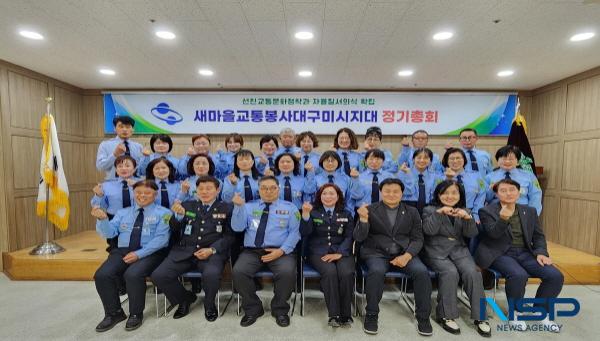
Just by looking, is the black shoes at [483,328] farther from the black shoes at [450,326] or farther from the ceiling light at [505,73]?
the ceiling light at [505,73]

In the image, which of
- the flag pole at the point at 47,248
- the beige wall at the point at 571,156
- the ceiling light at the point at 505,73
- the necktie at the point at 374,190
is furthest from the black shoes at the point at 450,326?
the flag pole at the point at 47,248

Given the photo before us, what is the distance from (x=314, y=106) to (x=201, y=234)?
3.86 metres

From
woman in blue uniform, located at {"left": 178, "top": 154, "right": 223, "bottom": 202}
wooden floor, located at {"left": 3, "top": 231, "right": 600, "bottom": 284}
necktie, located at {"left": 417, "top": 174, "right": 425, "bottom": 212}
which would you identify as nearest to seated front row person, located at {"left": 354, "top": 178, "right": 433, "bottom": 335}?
necktie, located at {"left": 417, "top": 174, "right": 425, "bottom": 212}

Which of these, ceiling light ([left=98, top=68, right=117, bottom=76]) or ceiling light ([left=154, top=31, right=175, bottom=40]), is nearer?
ceiling light ([left=154, top=31, right=175, bottom=40])

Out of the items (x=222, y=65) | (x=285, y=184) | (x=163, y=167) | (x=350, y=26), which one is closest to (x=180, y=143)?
(x=222, y=65)

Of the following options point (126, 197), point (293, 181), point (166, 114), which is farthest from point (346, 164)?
point (166, 114)

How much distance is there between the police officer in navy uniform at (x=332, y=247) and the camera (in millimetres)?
2828

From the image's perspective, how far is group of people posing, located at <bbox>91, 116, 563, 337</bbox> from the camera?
2.83m

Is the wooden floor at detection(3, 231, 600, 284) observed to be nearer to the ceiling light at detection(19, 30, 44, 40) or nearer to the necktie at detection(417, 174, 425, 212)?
the necktie at detection(417, 174, 425, 212)

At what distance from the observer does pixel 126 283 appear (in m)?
2.85

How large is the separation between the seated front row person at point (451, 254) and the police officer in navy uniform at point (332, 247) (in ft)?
2.79

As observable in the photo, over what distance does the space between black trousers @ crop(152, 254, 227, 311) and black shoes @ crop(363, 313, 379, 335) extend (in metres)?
1.53

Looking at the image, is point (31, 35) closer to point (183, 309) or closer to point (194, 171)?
point (194, 171)

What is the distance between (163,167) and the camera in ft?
11.3
